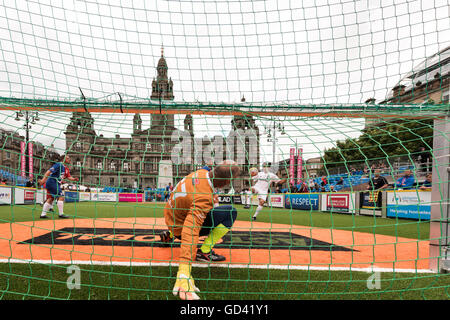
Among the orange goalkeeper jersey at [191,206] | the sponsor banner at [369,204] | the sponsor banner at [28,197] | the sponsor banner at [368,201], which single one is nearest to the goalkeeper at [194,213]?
the orange goalkeeper jersey at [191,206]

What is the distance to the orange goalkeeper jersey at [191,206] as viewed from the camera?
2.20 meters

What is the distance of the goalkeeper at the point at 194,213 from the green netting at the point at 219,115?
0.7 inches

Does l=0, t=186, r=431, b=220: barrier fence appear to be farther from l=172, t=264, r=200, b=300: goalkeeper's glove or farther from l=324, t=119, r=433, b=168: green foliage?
l=172, t=264, r=200, b=300: goalkeeper's glove

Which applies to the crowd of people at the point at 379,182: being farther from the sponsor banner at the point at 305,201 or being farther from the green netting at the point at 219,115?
the sponsor banner at the point at 305,201

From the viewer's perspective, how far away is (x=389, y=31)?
3486 millimetres

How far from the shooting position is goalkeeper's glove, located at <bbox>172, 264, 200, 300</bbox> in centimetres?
204

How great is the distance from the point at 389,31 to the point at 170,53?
3.10 metres

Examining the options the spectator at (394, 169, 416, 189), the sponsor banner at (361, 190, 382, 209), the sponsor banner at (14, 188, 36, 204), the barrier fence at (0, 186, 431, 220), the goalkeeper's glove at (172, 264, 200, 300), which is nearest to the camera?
the goalkeeper's glove at (172, 264, 200, 300)

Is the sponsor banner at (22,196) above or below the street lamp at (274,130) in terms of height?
below

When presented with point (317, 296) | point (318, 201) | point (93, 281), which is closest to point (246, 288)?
point (317, 296)

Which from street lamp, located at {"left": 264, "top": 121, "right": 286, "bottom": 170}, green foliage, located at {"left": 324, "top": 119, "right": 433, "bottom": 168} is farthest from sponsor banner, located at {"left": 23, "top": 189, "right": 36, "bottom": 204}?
green foliage, located at {"left": 324, "top": 119, "right": 433, "bottom": 168}

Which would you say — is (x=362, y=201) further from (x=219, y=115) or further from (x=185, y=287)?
(x=185, y=287)

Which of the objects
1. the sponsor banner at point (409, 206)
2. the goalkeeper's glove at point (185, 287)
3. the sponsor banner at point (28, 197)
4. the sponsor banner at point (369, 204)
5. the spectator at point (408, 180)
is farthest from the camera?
the sponsor banner at point (28, 197)
